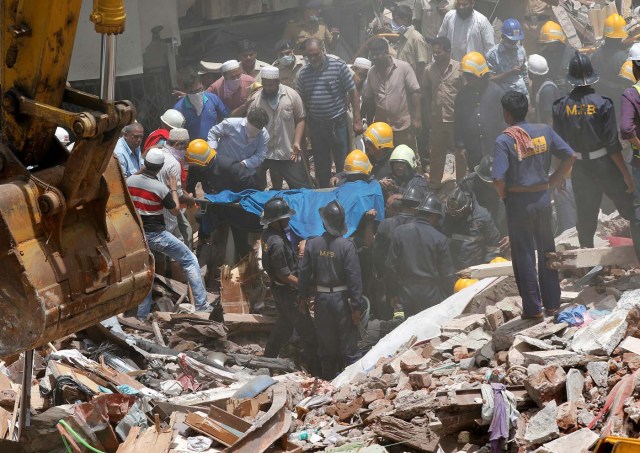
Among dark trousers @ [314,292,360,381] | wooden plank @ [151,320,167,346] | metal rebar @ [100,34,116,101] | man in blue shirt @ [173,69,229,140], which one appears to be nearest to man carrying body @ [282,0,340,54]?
man in blue shirt @ [173,69,229,140]

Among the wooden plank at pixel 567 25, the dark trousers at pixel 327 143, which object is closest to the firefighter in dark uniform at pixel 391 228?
the dark trousers at pixel 327 143

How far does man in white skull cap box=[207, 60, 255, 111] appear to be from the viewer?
51.3ft

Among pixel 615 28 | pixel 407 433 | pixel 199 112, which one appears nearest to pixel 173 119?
Answer: pixel 199 112

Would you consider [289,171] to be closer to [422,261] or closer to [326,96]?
[326,96]

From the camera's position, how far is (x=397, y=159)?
1377 cm

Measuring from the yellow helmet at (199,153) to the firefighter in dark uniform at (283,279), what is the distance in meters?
1.62

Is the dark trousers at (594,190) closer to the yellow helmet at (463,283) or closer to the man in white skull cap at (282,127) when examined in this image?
the yellow helmet at (463,283)

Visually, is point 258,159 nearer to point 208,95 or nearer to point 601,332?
point 208,95

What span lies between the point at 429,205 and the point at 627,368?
420 centimetres

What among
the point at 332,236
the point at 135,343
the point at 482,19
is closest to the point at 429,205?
the point at 332,236

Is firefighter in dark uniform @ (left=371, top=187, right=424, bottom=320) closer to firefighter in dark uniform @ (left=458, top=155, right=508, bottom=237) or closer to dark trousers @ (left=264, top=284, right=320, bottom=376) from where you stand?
firefighter in dark uniform @ (left=458, top=155, right=508, bottom=237)

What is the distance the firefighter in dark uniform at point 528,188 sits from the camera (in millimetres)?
9844

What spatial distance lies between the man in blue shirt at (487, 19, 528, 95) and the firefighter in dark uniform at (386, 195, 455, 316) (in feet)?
9.89

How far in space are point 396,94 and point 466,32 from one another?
1526mm
